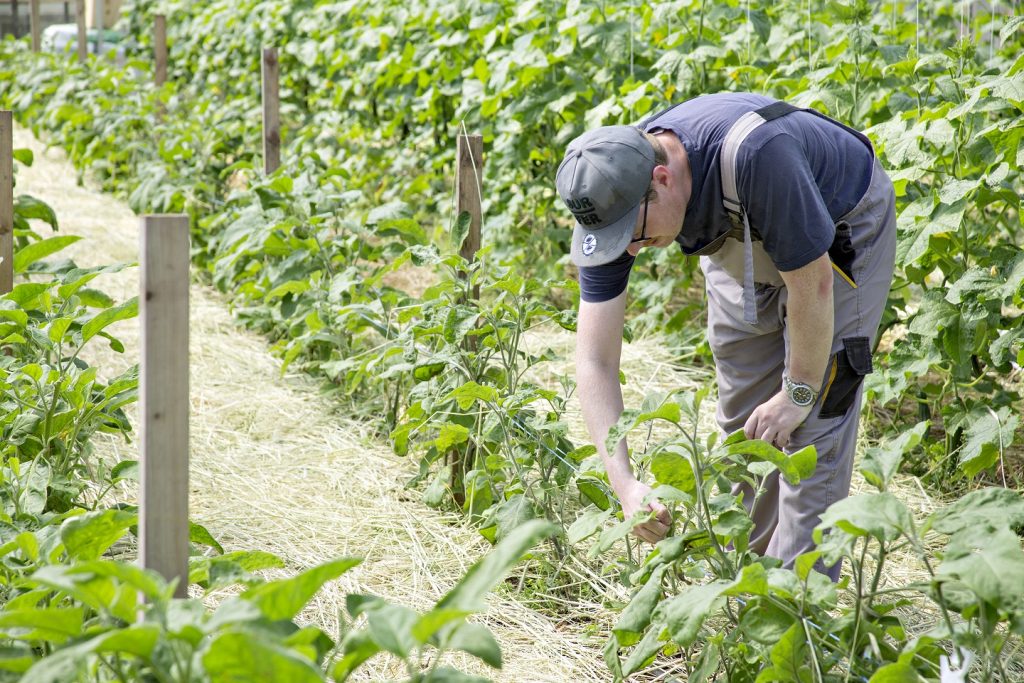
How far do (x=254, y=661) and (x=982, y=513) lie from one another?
0.97m

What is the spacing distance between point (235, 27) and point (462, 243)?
17.6 ft

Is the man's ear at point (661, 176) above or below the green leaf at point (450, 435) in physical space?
above

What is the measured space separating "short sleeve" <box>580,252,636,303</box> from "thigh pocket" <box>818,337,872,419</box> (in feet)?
1.67

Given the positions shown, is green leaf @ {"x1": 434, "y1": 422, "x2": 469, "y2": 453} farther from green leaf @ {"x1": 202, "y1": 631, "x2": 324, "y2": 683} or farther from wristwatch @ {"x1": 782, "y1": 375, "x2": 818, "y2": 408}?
green leaf @ {"x1": 202, "y1": 631, "x2": 324, "y2": 683}

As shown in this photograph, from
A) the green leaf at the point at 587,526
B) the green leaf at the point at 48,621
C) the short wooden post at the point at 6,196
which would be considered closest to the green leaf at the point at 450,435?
the green leaf at the point at 587,526

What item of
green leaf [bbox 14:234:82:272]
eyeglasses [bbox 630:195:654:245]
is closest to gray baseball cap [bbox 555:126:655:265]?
eyeglasses [bbox 630:195:654:245]

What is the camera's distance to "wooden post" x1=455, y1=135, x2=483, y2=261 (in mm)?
2914

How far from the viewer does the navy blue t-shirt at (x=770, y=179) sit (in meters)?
1.90

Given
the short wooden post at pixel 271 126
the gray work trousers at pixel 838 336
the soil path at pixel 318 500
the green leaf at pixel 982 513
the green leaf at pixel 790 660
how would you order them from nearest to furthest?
the green leaf at pixel 982 513 → the green leaf at pixel 790 660 → the gray work trousers at pixel 838 336 → the soil path at pixel 318 500 → the short wooden post at pixel 271 126

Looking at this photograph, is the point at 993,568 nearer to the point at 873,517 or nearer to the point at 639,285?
the point at 873,517

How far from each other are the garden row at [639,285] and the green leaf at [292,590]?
0.54m

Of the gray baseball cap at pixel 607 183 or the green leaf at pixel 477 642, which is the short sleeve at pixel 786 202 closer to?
the gray baseball cap at pixel 607 183

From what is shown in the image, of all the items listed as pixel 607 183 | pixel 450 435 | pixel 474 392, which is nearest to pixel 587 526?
pixel 474 392

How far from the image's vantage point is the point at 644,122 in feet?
7.29
